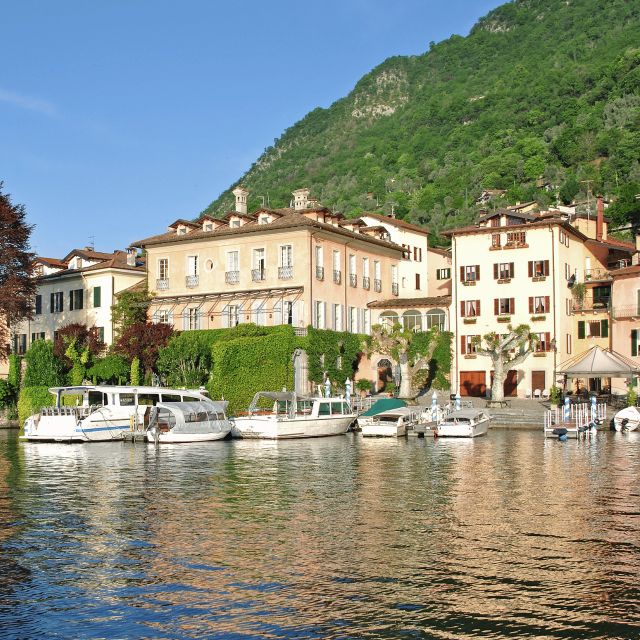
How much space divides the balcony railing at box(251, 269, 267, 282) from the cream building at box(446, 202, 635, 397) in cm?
1396

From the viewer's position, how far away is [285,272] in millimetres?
63188

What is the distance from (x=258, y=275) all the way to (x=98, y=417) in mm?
17979

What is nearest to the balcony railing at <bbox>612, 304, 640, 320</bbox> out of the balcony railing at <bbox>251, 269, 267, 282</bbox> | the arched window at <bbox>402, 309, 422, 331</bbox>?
the arched window at <bbox>402, 309, 422, 331</bbox>

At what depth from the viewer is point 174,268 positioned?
6906 cm

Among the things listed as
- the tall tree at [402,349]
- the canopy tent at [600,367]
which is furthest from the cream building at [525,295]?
the canopy tent at [600,367]

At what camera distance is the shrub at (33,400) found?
2440 inches

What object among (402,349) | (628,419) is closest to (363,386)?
(402,349)

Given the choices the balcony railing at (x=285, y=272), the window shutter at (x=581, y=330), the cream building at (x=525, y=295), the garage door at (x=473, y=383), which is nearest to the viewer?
the balcony railing at (x=285, y=272)

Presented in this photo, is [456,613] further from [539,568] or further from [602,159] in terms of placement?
[602,159]

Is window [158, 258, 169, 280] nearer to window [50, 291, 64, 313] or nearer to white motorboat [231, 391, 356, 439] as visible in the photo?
window [50, 291, 64, 313]

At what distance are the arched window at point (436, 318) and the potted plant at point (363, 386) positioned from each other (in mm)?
6247

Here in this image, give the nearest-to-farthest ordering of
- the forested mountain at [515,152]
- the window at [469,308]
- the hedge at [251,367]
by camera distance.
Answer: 1. the hedge at [251,367]
2. the window at [469,308]
3. the forested mountain at [515,152]

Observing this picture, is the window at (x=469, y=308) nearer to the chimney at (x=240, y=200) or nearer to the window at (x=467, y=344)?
the window at (x=467, y=344)

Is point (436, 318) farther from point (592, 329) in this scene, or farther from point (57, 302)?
point (57, 302)
